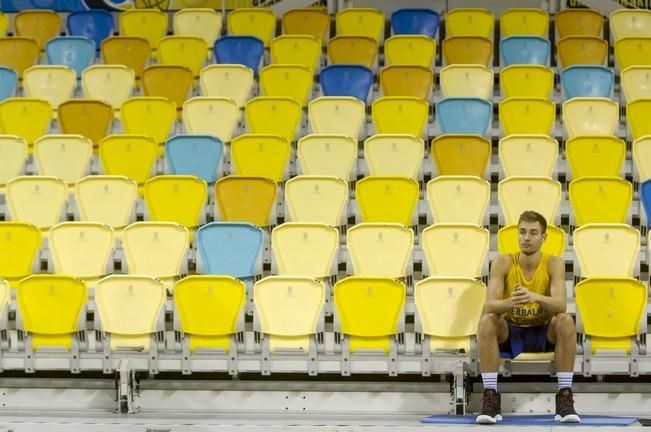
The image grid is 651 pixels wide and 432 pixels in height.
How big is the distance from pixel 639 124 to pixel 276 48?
252cm

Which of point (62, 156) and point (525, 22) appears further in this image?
point (525, 22)

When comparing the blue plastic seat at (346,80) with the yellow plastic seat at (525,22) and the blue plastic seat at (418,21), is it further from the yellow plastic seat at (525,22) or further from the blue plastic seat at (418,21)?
the yellow plastic seat at (525,22)

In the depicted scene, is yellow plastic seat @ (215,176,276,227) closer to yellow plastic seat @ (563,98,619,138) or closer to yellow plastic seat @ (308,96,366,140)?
yellow plastic seat @ (308,96,366,140)

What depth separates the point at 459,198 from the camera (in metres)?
7.10

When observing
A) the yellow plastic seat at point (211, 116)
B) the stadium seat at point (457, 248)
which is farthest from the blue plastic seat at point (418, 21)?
the stadium seat at point (457, 248)

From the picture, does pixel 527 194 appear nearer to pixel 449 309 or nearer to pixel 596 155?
pixel 596 155

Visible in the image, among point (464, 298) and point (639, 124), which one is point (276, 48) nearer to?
point (639, 124)

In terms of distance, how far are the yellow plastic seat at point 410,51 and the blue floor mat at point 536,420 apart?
12.1 feet

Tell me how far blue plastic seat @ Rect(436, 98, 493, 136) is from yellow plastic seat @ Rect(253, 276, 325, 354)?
2.25 meters

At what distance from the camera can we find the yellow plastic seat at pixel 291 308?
20.4 feet

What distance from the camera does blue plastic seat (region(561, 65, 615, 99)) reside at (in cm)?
870

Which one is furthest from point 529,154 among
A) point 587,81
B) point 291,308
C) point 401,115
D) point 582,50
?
point 291,308

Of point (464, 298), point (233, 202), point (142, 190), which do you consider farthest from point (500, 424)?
point (142, 190)

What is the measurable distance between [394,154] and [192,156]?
1.12 m
